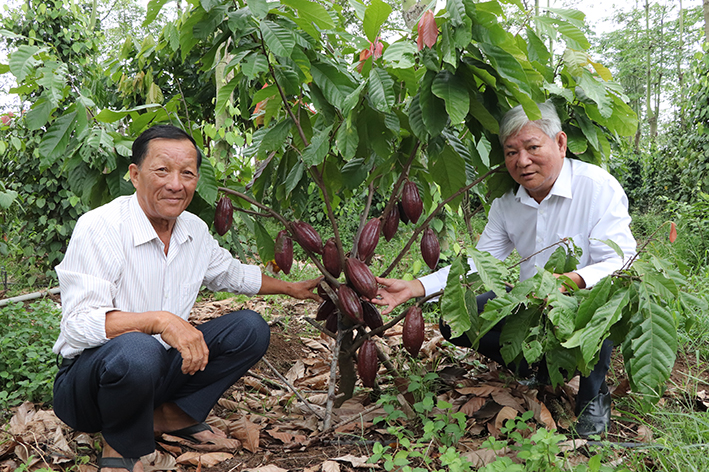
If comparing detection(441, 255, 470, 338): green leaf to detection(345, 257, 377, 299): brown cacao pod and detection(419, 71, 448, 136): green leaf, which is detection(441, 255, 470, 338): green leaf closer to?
detection(345, 257, 377, 299): brown cacao pod

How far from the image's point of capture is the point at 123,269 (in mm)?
1741

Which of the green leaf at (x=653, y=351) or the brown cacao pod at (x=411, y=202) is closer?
the green leaf at (x=653, y=351)

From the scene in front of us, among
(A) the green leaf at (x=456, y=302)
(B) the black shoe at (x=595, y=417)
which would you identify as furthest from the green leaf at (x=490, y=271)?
(B) the black shoe at (x=595, y=417)

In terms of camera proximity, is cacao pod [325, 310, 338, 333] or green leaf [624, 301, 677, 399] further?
cacao pod [325, 310, 338, 333]

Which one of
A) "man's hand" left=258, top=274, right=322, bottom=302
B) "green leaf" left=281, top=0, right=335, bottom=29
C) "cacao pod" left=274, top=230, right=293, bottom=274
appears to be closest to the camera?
"green leaf" left=281, top=0, right=335, bottom=29

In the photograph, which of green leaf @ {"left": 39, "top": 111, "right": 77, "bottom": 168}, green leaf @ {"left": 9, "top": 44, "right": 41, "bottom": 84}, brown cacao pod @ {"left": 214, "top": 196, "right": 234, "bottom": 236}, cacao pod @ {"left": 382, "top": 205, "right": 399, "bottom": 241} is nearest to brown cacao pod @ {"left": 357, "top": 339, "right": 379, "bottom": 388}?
cacao pod @ {"left": 382, "top": 205, "right": 399, "bottom": 241}

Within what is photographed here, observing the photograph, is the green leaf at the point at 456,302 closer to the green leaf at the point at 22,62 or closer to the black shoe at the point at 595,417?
the black shoe at the point at 595,417

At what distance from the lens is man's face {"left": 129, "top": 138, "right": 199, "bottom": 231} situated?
1.73 m

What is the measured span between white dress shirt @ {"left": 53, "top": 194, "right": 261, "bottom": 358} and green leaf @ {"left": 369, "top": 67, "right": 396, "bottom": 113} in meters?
0.88

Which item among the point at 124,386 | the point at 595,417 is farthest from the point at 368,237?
the point at 595,417

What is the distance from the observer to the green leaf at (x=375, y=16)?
144 cm

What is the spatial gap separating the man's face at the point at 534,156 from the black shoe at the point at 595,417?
2.56 feet

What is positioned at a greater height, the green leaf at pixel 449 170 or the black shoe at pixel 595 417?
the green leaf at pixel 449 170

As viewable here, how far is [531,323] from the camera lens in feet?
5.45
